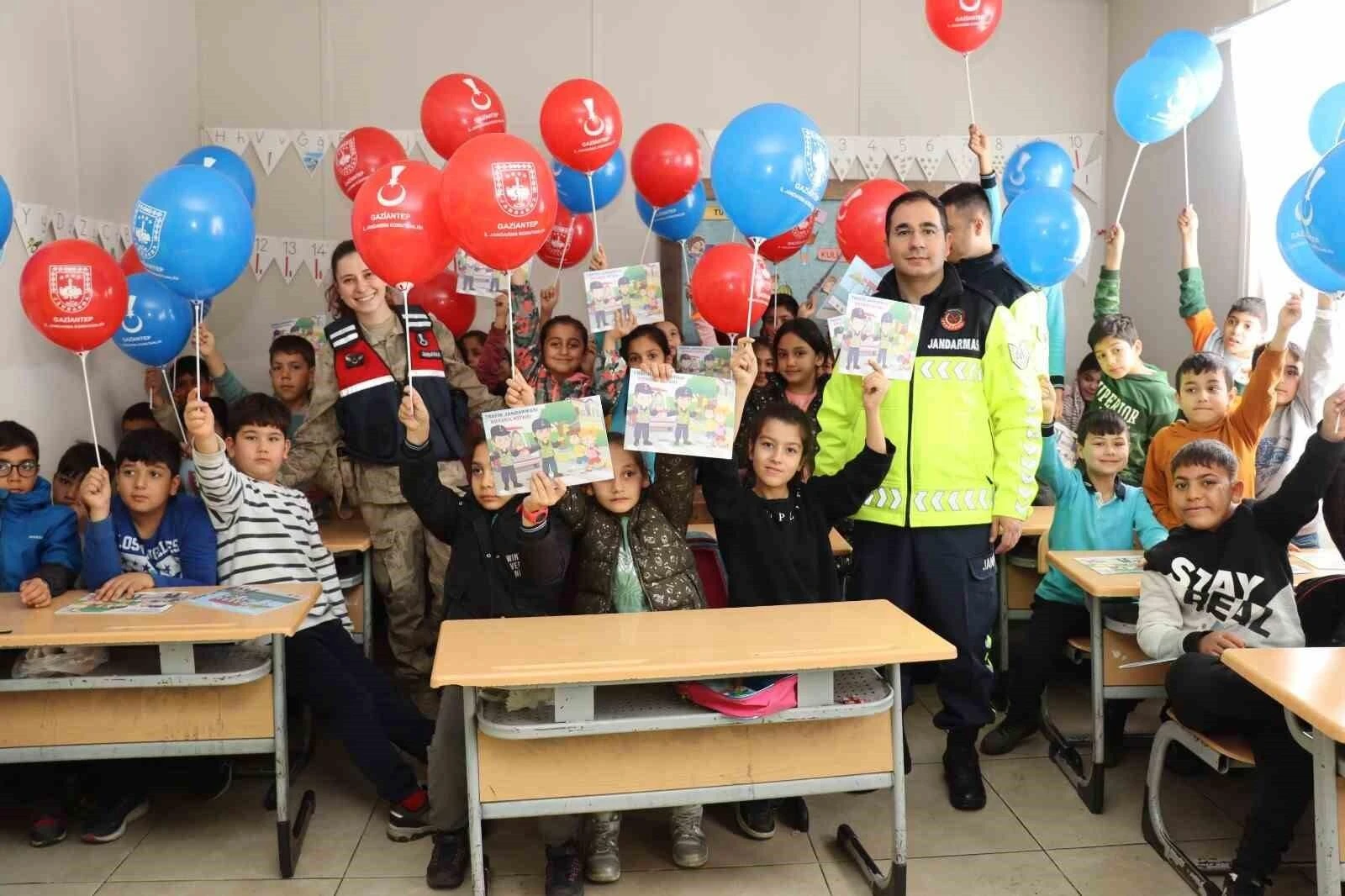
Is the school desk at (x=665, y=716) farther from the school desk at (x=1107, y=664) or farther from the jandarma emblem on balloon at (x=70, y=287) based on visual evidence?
the jandarma emblem on balloon at (x=70, y=287)

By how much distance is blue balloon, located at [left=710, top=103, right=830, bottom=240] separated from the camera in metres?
2.78

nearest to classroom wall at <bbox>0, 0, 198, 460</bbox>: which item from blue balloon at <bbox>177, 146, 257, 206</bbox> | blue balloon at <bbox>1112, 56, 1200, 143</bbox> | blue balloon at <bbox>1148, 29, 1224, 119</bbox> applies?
blue balloon at <bbox>177, 146, 257, 206</bbox>

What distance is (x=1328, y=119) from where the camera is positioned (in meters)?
3.58

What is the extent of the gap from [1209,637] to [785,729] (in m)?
1.03

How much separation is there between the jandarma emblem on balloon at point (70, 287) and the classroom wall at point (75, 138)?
0.79 meters

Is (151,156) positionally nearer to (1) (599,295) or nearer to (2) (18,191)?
(2) (18,191)

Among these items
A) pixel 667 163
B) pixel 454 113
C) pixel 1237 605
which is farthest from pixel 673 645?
pixel 454 113

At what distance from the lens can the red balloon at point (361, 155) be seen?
416cm

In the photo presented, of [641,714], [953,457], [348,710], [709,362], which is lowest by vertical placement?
[348,710]

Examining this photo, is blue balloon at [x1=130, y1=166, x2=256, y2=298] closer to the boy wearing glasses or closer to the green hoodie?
the boy wearing glasses

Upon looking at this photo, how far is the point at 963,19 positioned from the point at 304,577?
300 centimetres

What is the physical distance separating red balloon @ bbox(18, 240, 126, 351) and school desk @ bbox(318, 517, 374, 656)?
925 millimetres

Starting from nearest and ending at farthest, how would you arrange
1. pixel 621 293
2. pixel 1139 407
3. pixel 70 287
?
pixel 70 287
pixel 621 293
pixel 1139 407

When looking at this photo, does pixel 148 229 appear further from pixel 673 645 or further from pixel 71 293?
pixel 673 645
